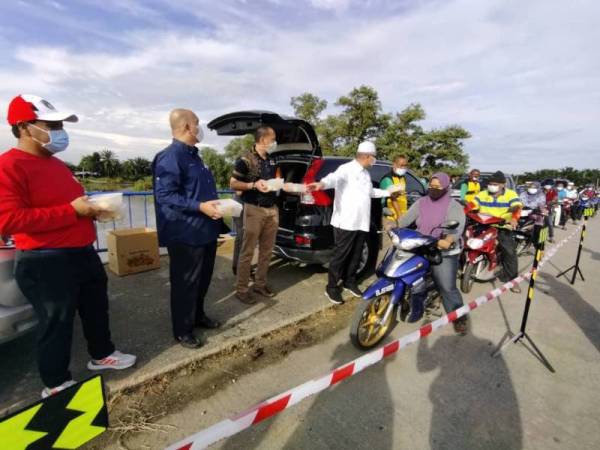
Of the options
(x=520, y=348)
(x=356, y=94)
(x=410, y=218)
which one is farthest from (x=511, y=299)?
(x=356, y=94)

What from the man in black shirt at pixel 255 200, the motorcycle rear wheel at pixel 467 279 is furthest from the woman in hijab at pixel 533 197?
the man in black shirt at pixel 255 200

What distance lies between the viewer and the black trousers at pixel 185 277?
2738 millimetres

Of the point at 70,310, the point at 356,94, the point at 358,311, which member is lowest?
the point at 358,311

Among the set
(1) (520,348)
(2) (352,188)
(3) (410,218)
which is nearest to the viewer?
(1) (520,348)

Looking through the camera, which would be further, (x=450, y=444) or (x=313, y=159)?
(x=313, y=159)

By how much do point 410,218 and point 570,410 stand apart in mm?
1975

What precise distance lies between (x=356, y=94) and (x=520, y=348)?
23756mm

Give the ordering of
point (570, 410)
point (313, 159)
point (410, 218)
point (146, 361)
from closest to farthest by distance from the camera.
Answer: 1. point (570, 410)
2. point (146, 361)
3. point (410, 218)
4. point (313, 159)

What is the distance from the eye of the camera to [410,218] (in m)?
3.52

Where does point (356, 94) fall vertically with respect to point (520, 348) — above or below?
above

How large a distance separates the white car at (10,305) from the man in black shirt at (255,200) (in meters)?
1.96

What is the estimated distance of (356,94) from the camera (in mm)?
24266

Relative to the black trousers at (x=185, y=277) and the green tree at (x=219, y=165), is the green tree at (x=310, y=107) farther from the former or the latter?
the black trousers at (x=185, y=277)

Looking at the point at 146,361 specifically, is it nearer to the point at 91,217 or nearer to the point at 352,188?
the point at 91,217
